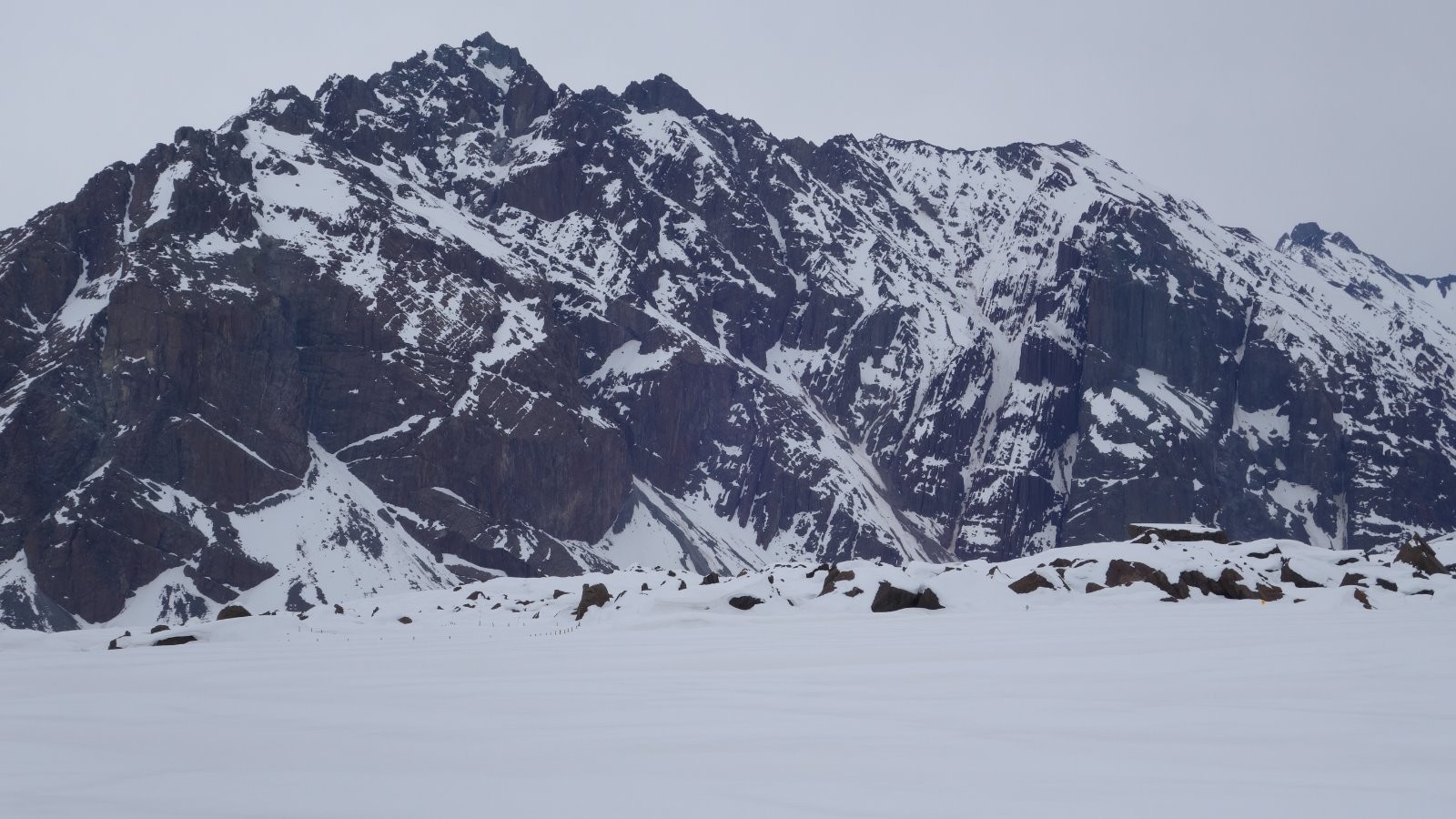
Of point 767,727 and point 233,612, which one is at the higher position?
point 767,727

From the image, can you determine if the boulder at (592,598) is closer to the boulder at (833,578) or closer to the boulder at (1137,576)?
the boulder at (833,578)

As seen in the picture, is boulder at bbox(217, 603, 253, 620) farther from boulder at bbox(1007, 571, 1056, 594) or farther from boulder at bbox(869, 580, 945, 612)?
boulder at bbox(1007, 571, 1056, 594)

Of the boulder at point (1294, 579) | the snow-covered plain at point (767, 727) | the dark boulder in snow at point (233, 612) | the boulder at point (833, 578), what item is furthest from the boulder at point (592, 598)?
the boulder at point (1294, 579)

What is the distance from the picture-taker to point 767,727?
634 cm

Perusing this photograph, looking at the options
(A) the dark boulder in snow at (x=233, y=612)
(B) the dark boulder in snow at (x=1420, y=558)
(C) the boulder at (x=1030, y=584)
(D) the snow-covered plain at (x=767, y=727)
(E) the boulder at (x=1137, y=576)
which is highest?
(B) the dark boulder in snow at (x=1420, y=558)

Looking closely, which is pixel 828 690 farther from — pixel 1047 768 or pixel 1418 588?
pixel 1418 588

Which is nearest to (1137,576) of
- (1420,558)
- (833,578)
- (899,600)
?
(833,578)

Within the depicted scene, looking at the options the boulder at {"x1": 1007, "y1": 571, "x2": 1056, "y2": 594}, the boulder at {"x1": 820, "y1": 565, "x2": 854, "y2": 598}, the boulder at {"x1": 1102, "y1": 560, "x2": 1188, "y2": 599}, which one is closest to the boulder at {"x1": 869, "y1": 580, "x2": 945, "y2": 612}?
the boulder at {"x1": 820, "y1": 565, "x2": 854, "y2": 598}

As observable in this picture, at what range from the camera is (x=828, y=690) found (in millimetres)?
8094

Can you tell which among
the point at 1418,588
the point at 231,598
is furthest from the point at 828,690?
the point at 231,598

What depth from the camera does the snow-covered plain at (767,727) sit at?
454 cm

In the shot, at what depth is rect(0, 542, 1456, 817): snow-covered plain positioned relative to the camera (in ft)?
14.9

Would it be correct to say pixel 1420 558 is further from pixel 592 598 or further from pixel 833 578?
pixel 592 598

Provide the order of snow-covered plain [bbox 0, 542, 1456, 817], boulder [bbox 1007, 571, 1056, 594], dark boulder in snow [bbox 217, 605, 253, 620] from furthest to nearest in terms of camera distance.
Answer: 1. boulder [bbox 1007, 571, 1056, 594]
2. dark boulder in snow [bbox 217, 605, 253, 620]
3. snow-covered plain [bbox 0, 542, 1456, 817]
